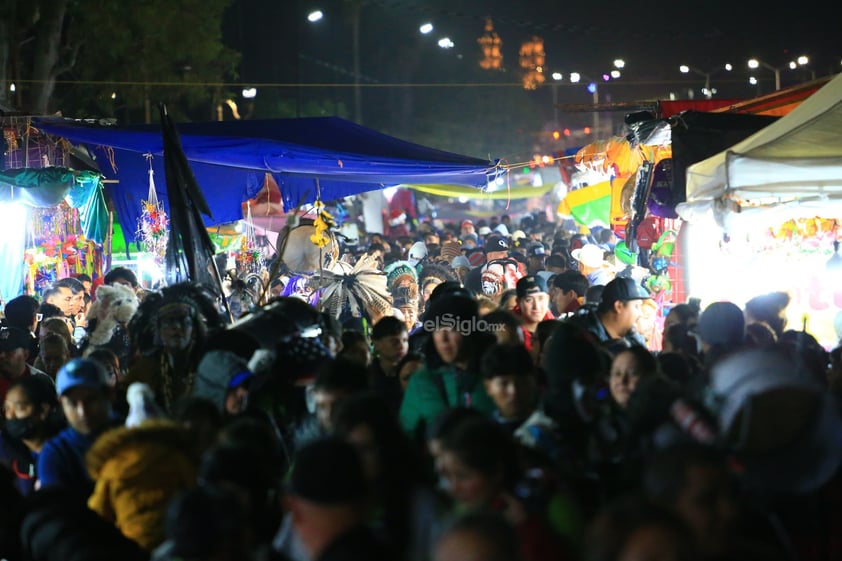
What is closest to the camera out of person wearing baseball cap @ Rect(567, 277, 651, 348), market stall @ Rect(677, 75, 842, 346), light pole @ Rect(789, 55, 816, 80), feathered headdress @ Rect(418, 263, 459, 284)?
person wearing baseball cap @ Rect(567, 277, 651, 348)

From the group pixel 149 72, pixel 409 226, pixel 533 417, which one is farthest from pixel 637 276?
pixel 409 226

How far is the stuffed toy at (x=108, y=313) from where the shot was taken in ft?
29.0

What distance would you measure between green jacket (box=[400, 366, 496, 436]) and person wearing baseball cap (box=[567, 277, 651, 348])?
1.86 meters

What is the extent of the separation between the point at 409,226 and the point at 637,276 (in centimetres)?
2199

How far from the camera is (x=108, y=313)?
8.99 m

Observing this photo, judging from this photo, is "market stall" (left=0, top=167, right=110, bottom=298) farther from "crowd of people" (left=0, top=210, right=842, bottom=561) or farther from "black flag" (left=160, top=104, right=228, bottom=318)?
"crowd of people" (left=0, top=210, right=842, bottom=561)

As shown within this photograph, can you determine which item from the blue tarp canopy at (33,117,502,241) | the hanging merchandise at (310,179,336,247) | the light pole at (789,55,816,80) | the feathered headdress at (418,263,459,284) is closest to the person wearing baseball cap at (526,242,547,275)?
the feathered headdress at (418,263,459,284)

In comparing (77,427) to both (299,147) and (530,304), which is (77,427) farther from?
(299,147)

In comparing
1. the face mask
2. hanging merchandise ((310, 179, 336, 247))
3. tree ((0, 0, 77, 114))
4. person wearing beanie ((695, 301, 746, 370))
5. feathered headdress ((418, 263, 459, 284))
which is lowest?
the face mask

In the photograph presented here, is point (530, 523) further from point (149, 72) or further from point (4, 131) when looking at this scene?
point (149, 72)

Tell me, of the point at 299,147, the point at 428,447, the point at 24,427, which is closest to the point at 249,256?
the point at 299,147

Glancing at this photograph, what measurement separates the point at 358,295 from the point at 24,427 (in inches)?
192

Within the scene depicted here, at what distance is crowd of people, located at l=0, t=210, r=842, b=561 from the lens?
340 centimetres

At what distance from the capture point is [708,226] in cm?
1221
